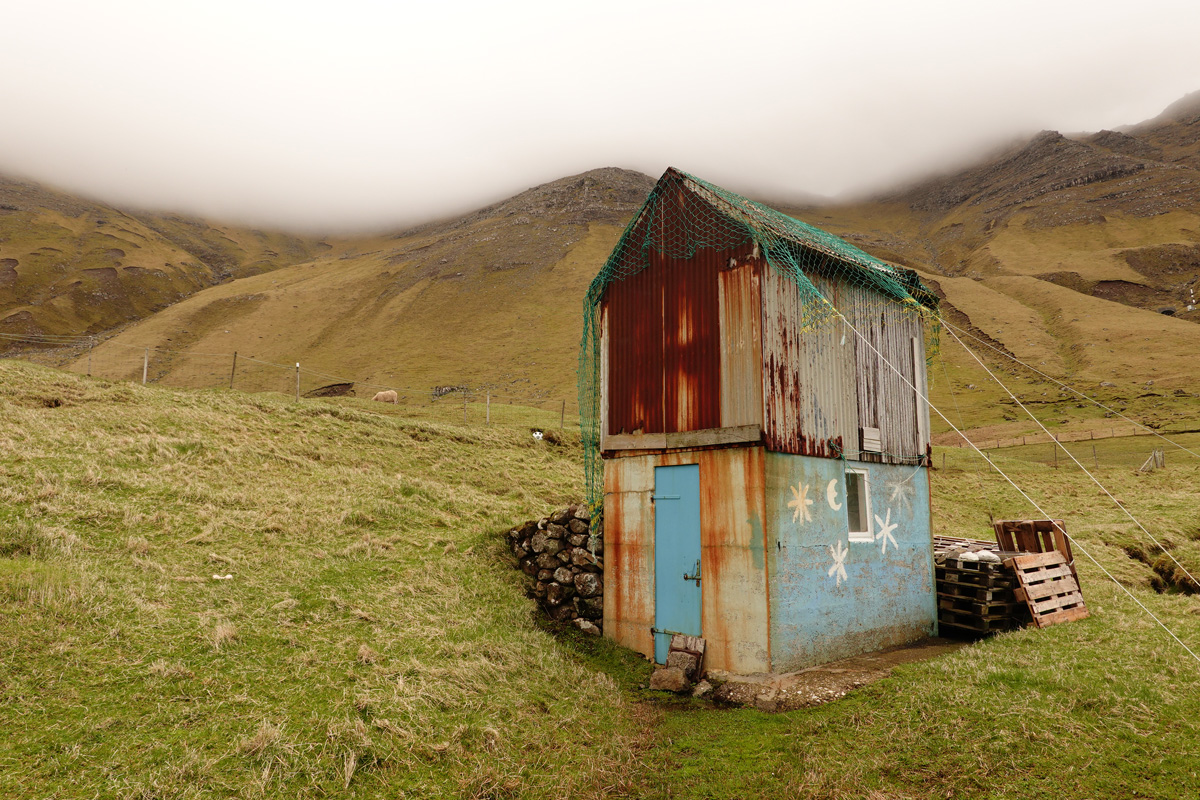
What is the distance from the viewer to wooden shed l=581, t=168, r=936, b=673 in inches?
412

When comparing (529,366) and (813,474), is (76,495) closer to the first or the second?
(813,474)

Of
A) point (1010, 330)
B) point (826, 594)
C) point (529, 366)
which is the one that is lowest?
point (826, 594)

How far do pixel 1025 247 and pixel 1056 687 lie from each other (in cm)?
15287

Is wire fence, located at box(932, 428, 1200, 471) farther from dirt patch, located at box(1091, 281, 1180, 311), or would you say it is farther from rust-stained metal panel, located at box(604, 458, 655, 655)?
dirt patch, located at box(1091, 281, 1180, 311)

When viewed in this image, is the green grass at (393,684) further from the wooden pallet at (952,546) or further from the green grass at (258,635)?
the wooden pallet at (952,546)

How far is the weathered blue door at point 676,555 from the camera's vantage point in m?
11.0

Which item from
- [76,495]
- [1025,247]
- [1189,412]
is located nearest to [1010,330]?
[1189,412]

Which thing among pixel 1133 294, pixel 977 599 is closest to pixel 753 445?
pixel 977 599

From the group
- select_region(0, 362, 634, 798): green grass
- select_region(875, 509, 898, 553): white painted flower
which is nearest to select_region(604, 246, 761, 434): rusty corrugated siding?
select_region(875, 509, 898, 553): white painted flower

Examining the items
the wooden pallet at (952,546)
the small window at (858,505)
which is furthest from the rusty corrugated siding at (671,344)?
the wooden pallet at (952,546)

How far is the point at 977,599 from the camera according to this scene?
1262cm

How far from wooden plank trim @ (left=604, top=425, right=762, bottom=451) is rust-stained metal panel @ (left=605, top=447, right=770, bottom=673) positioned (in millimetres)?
176

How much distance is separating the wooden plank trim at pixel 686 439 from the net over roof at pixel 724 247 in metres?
1.46

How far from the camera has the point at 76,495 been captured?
42.6 feet
